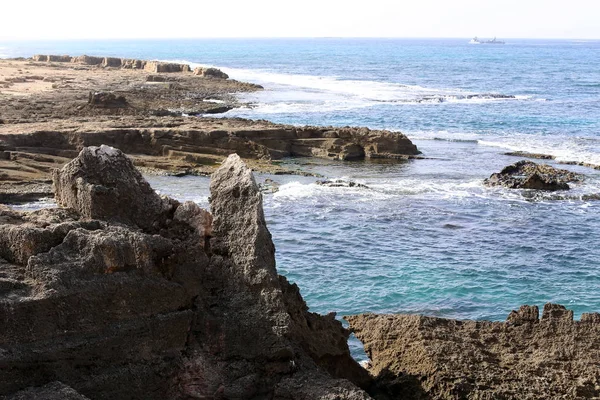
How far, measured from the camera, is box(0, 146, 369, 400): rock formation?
7.11 m

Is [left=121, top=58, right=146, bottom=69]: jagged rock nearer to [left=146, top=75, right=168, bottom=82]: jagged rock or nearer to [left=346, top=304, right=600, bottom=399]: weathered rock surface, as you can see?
[left=146, top=75, right=168, bottom=82]: jagged rock

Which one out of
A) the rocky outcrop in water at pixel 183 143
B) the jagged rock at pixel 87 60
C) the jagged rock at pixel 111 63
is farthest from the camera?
the jagged rock at pixel 87 60

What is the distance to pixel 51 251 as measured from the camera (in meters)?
7.50

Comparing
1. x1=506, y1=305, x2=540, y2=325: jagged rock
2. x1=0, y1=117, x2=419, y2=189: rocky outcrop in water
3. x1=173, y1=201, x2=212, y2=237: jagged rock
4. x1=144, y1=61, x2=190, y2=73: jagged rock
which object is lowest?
x1=0, y1=117, x2=419, y2=189: rocky outcrop in water

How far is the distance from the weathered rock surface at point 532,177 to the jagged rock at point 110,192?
2328 centimetres

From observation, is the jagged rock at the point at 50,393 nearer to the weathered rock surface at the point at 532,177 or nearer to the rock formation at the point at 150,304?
the rock formation at the point at 150,304

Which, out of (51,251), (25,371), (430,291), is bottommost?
(430,291)

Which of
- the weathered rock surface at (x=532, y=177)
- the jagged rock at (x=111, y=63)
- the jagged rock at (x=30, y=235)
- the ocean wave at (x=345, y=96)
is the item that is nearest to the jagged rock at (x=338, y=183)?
the weathered rock surface at (x=532, y=177)

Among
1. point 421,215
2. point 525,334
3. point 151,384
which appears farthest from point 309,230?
point 151,384

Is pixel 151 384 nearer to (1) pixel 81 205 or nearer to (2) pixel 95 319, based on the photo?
(2) pixel 95 319

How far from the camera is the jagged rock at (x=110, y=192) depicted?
28.2 ft

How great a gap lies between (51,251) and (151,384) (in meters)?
1.61

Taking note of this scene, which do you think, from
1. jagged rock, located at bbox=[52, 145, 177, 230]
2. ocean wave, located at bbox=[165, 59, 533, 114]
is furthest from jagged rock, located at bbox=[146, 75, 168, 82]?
jagged rock, located at bbox=[52, 145, 177, 230]

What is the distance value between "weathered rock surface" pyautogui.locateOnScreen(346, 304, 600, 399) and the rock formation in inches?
23.6
